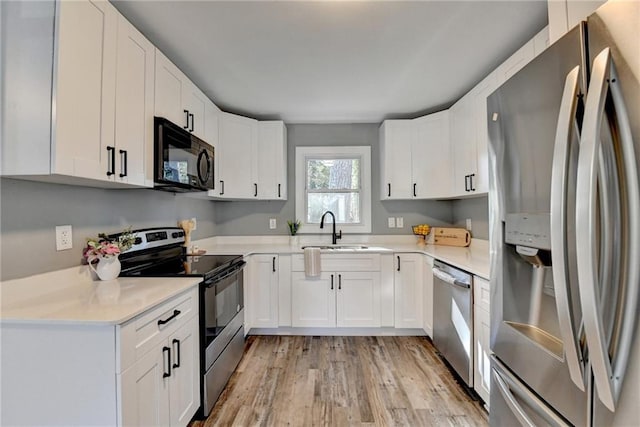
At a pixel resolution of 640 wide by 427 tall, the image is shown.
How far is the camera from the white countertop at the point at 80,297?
1.04 metres

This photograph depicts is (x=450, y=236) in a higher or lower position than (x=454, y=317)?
higher

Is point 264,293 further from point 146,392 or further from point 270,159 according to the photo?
point 146,392

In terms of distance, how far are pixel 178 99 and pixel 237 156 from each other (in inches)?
38.9

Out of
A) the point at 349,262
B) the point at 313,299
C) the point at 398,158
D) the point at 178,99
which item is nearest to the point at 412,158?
the point at 398,158

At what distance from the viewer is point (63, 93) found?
116cm

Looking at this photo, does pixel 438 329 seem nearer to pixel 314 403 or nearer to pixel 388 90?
pixel 314 403

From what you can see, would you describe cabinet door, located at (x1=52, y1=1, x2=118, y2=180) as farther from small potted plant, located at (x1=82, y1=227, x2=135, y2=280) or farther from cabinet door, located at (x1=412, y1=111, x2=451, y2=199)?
cabinet door, located at (x1=412, y1=111, x2=451, y2=199)

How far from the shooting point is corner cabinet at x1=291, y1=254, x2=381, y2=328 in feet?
9.32

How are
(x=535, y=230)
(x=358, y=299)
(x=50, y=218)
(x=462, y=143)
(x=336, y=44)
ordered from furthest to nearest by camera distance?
(x=358, y=299) → (x=462, y=143) → (x=336, y=44) → (x=50, y=218) → (x=535, y=230)

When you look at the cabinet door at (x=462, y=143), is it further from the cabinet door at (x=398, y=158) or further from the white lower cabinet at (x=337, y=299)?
the white lower cabinet at (x=337, y=299)

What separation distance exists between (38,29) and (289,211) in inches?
102

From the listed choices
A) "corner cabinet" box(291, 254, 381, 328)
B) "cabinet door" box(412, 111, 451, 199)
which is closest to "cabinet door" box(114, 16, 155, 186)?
"corner cabinet" box(291, 254, 381, 328)

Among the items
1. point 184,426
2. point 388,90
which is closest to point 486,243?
point 388,90

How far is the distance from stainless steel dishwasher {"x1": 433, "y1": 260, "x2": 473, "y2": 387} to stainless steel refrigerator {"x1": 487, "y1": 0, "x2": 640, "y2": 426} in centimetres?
94
